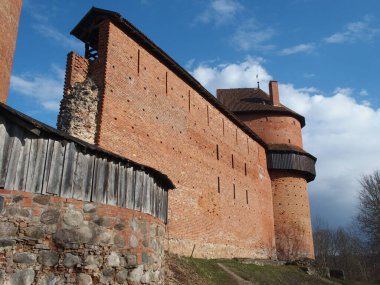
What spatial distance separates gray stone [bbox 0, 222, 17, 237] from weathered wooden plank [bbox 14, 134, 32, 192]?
0.53m

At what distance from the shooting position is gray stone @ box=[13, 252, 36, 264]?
203 inches

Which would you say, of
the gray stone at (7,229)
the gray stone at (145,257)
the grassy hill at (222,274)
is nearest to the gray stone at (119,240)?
the gray stone at (145,257)

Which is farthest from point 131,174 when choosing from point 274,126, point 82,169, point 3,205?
point 274,126

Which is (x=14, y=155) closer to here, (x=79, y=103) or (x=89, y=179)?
(x=89, y=179)

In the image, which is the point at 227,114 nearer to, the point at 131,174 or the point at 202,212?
the point at 202,212

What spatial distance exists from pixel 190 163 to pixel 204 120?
9.46ft

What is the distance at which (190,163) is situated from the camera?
15.8 meters

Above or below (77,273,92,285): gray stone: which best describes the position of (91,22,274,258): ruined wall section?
above

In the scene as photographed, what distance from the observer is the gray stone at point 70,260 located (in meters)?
5.70

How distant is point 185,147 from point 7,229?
10.8 m

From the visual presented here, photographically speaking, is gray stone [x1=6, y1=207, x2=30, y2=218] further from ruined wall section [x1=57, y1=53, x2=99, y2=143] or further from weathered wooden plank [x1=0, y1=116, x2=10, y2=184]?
ruined wall section [x1=57, y1=53, x2=99, y2=143]

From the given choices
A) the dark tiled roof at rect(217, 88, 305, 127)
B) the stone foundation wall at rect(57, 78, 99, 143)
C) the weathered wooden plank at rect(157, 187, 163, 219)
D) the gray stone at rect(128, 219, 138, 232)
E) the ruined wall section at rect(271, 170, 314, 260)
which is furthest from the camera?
the dark tiled roof at rect(217, 88, 305, 127)

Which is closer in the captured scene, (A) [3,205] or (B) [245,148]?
(A) [3,205]

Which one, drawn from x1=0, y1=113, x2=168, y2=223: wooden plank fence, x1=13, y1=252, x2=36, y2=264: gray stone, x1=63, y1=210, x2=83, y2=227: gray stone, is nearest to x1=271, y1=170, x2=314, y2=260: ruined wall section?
x1=0, y1=113, x2=168, y2=223: wooden plank fence
